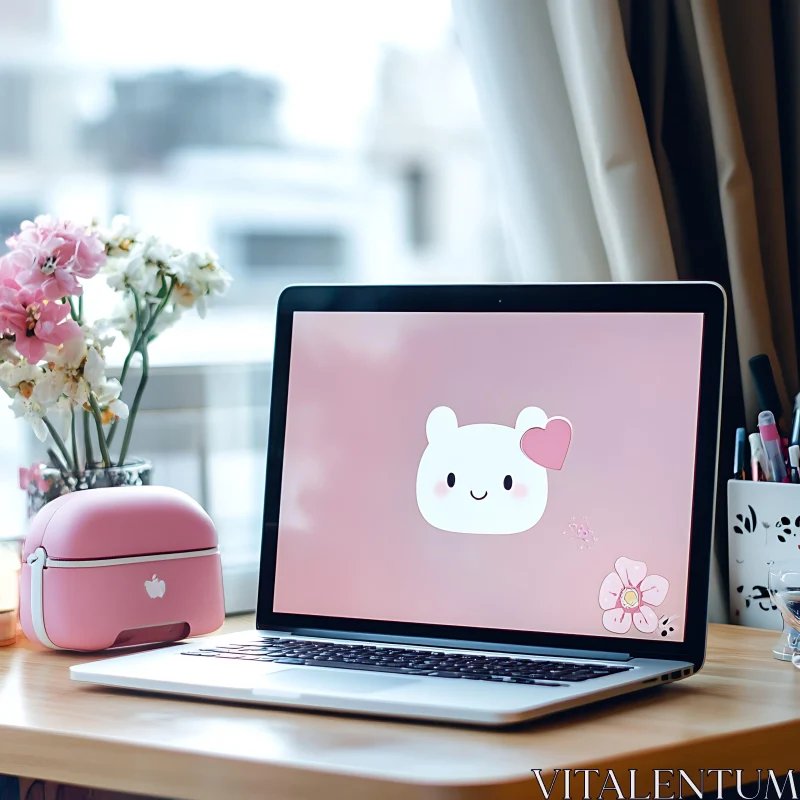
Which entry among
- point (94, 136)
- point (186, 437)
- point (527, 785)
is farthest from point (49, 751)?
point (94, 136)

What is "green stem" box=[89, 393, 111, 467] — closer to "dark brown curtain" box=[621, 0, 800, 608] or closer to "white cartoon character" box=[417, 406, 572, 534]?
"white cartoon character" box=[417, 406, 572, 534]

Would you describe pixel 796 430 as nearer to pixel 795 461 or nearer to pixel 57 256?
pixel 795 461

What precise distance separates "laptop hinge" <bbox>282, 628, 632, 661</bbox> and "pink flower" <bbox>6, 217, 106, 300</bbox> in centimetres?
35

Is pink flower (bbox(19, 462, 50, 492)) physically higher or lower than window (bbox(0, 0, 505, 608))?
lower

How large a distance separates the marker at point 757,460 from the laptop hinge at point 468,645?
27cm

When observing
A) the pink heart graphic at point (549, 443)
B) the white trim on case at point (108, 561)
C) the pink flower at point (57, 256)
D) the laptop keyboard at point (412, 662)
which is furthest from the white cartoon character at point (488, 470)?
the pink flower at point (57, 256)

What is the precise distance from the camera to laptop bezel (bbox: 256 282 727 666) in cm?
80

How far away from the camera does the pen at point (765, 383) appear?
1006mm

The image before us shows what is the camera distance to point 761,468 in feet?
3.24

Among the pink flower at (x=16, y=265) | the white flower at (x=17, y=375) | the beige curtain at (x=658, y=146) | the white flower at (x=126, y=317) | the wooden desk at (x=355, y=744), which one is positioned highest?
the beige curtain at (x=658, y=146)

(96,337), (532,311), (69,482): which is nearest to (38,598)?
(69,482)

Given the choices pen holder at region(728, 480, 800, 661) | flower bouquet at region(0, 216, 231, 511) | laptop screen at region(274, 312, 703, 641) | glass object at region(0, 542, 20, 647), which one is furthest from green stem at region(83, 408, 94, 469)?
pen holder at region(728, 480, 800, 661)

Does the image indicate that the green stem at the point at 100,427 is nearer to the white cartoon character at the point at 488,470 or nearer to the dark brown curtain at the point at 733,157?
the white cartoon character at the point at 488,470

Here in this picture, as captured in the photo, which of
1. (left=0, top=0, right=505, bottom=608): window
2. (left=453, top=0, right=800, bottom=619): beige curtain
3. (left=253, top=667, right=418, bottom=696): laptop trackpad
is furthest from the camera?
(left=0, top=0, right=505, bottom=608): window
